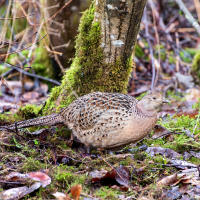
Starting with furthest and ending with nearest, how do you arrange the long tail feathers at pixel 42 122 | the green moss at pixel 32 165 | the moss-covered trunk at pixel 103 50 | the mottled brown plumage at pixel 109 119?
1. the long tail feathers at pixel 42 122
2. the moss-covered trunk at pixel 103 50
3. the mottled brown plumage at pixel 109 119
4. the green moss at pixel 32 165

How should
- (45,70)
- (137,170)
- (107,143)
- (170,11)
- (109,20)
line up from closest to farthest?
(137,170) → (107,143) → (109,20) → (45,70) → (170,11)

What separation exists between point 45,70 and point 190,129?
5.09 m

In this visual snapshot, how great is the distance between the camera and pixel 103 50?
509 cm

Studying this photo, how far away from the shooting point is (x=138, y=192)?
372cm

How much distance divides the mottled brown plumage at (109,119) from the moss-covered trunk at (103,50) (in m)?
0.41

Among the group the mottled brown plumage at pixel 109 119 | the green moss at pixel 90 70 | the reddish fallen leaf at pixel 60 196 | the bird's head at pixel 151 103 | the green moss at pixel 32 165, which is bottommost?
the reddish fallen leaf at pixel 60 196

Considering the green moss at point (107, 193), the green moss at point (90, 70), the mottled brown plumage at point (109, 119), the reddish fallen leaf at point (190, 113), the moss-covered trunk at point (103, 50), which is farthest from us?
the reddish fallen leaf at point (190, 113)

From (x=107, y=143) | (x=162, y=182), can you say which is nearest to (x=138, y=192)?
(x=162, y=182)

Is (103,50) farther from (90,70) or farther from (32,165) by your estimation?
(32,165)

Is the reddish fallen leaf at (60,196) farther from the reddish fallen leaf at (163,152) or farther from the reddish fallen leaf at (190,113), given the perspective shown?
the reddish fallen leaf at (190,113)

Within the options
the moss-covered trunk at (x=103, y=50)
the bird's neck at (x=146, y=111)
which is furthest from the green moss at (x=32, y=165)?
the bird's neck at (x=146, y=111)

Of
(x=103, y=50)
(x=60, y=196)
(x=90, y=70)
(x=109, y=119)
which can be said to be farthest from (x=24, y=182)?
(x=103, y=50)

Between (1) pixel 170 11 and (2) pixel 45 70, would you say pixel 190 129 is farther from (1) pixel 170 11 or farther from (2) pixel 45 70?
(1) pixel 170 11

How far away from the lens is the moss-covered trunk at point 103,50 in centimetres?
475
